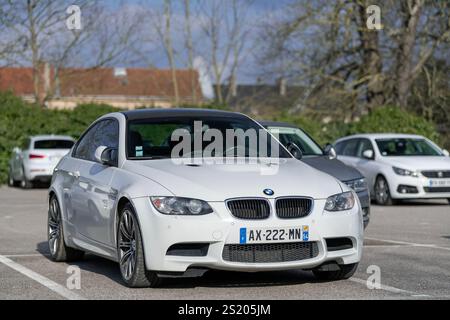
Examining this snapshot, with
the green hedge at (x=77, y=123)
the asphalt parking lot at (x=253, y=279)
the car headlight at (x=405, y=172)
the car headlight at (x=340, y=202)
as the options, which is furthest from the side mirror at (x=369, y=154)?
the car headlight at (x=340, y=202)

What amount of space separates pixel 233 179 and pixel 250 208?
1.17 feet

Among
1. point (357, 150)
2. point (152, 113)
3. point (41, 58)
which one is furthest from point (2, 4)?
point (152, 113)

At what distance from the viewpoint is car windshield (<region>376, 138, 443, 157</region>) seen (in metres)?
23.0

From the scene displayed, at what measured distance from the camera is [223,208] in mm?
8320

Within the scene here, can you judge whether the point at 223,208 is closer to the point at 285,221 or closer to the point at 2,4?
the point at 285,221

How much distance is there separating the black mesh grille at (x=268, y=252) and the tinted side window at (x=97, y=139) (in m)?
2.03

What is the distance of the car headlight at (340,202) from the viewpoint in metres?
8.72

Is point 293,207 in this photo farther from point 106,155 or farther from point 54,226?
point 54,226

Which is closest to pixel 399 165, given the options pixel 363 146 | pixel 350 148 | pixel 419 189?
pixel 419 189

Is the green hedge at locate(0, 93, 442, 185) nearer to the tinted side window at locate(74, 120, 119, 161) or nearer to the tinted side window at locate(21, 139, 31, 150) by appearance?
the tinted side window at locate(21, 139, 31, 150)

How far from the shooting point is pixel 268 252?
843 cm

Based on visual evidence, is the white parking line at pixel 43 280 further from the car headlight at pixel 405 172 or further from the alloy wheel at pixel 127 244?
the car headlight at pixel 405 172
